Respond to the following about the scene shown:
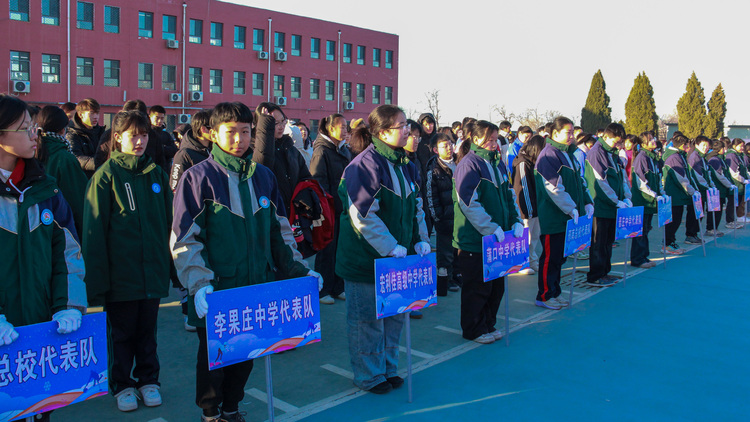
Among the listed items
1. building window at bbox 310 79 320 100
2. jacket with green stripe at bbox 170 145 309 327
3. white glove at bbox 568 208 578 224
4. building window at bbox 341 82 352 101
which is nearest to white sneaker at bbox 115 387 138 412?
jacket with green stripe at bbox 170 145 309 327

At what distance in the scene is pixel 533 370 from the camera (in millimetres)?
4527

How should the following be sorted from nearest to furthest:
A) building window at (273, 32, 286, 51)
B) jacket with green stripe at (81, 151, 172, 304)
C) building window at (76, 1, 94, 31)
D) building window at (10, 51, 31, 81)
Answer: jacket with green stripe at (81, 151, 172, 304), building window at (10, 51, 31, 81), building window at (76, 1, 94, 31), building window at (273, 32, 286, 51)

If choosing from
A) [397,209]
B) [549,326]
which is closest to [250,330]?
[397,209]

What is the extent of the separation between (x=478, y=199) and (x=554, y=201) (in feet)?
5.00

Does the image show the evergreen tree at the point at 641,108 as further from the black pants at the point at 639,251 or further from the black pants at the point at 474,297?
the black pants at the point at 474,297

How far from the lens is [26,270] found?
2537 millimetres

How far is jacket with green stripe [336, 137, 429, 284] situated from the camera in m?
3.96

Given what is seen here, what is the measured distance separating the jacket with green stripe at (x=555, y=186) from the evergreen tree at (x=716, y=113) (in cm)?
4366

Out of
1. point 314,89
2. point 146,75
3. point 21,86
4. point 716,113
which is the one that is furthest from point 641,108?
point 21,86

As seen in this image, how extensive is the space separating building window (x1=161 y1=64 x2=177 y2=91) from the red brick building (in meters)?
0.06

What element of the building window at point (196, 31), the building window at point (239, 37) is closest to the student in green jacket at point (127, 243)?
the building window at point (196, 31)

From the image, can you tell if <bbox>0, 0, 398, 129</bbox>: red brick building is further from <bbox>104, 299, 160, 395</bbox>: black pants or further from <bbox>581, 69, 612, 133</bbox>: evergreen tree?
<bbox>104, 299, 160, 395</bbox>: black pants

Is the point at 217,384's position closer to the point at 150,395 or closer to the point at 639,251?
the point at 150,395

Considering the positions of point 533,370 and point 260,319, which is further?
point 533,370
